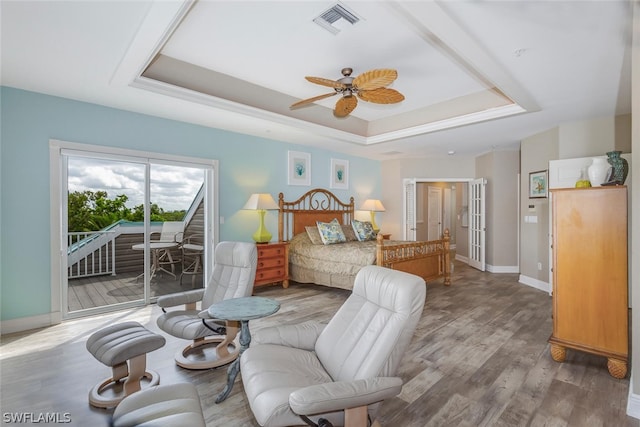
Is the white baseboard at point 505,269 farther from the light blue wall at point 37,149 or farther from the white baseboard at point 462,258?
the light blue wall at point 37,149

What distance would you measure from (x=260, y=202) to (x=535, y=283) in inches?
194

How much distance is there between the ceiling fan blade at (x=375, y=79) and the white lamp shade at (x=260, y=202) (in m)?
2.63

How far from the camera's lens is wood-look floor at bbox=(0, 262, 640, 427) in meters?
2.00

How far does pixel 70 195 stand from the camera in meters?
3.80

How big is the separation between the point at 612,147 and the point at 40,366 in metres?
6.93

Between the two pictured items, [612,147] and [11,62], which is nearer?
[11,62]

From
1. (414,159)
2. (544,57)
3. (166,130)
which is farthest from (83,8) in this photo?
(414,159)

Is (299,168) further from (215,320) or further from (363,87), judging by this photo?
(215,320)

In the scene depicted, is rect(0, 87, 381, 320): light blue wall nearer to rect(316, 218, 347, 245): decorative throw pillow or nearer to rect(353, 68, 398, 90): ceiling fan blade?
rect(316, 218, 347, 245): decorative throw pillow

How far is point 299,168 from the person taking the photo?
235 inches

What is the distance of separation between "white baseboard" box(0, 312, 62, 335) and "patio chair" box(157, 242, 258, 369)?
1.73 meters

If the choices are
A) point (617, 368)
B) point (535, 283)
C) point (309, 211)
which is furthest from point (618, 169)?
point (309, 211)

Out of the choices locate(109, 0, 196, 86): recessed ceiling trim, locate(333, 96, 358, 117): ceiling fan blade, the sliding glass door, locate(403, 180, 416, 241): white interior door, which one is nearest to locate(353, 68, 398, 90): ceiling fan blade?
locate(333, 96, 358, 117): ceiling fan blade

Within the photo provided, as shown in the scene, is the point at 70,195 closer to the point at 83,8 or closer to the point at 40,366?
the point at 40,366
